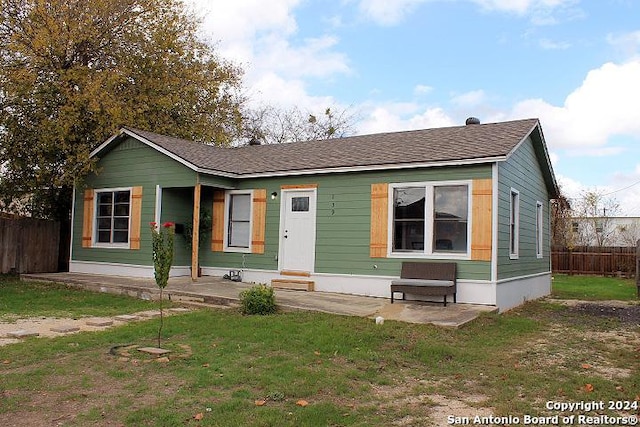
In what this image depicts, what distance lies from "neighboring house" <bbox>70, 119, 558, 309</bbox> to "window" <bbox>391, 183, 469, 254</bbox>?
22mm

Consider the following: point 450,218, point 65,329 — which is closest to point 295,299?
point 450,218

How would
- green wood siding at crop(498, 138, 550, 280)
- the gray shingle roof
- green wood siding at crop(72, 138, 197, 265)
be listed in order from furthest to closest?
green wood siding at crop(72, 138, 197, 265) → the gray shingle roof → green wood siding at crop(498, 138, 550, 280)

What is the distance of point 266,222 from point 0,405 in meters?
8.81

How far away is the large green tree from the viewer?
1482 cm

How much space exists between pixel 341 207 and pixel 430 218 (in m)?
2.14

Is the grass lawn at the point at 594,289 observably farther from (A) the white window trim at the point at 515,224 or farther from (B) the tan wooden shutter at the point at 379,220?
(B) the tan wooden shutter at the point at 379,220

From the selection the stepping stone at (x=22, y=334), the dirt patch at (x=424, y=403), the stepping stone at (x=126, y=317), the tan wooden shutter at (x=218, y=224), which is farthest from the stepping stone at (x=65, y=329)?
the tan wooden shutter at (x=218, y=224)

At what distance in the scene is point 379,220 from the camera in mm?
11711

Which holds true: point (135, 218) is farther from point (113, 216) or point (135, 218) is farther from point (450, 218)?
point (450, 218)

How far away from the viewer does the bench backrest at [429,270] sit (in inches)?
416

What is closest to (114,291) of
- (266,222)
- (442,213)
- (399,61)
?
(266,222)

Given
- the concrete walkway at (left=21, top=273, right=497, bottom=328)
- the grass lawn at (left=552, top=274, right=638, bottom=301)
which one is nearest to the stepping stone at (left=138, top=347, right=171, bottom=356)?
the concrete walkway at (left=21, top=273, right=497, bottom=328)

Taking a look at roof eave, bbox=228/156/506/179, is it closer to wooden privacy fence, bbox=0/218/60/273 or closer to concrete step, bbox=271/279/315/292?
concrete step, bbox=271/279/315/292

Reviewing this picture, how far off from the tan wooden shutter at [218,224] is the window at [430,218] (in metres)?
4.83
